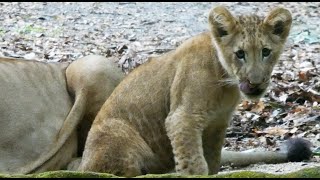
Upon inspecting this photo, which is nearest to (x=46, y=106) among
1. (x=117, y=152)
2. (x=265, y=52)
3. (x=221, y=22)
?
(x=117, y=152)

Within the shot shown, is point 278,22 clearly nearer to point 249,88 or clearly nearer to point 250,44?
point 250,44

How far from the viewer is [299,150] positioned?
739cm

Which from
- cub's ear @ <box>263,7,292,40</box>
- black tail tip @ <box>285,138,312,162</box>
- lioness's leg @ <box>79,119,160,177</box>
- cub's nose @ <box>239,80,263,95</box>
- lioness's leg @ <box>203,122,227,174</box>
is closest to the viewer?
cub's nose @ <box>239,80,263,95</box>

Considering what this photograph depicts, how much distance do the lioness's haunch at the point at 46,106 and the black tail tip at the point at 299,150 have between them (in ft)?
5.57

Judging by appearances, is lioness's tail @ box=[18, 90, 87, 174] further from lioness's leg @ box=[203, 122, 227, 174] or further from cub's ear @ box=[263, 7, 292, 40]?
cub's ear @ box=[263, 7, 292, 40]

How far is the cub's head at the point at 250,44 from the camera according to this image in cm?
629

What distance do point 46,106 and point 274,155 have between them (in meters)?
2.04

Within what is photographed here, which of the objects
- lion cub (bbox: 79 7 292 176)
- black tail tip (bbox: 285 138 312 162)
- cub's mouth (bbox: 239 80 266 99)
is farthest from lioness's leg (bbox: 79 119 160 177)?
black tail tip (bbox: 285 138 312 162)

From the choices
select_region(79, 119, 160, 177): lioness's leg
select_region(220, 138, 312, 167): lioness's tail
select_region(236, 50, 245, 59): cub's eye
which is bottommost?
select_region(220, 138, 312, 167): lioness's tail

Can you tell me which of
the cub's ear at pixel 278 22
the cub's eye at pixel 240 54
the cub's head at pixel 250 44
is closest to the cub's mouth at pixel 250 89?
the cub's head at pixel 250 44

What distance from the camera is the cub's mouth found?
6277 millimetres

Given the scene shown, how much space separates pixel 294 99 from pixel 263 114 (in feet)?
2.27

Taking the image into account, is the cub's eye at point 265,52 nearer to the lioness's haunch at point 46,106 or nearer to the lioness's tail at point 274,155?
the lioness's tail at point 274,155

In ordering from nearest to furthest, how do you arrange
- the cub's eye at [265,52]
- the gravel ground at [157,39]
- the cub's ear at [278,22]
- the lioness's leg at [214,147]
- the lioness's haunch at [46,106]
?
the cub's eye at [265,52] → the cub's ear at [278,22] → the lioness's leg at [214,147] → the lioness's haunch at [46,106] → the gravel ground at [157,39]
